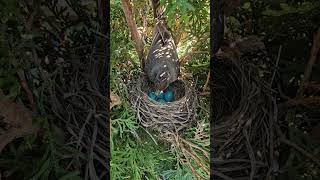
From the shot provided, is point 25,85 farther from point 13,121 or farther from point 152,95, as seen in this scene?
point 152,95

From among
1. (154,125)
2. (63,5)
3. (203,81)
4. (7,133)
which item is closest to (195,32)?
(203,81)

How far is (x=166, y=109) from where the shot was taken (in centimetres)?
85

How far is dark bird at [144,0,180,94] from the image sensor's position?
830 millimetres

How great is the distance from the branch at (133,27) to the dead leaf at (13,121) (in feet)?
1.16

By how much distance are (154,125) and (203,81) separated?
0.49ft

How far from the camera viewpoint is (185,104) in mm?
→ 839

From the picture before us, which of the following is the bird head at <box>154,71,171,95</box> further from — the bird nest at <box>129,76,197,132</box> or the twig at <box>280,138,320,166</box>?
the twig at <box>280,138,320,166</box>

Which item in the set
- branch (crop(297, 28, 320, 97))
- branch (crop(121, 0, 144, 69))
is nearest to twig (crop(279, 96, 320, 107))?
branch (crop(297, 28, 320, 97))

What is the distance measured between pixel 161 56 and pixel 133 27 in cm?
9

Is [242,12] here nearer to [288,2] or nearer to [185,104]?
[288,2]

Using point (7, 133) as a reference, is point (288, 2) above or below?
above

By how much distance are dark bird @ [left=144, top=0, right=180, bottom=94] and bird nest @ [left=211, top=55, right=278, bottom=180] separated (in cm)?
18

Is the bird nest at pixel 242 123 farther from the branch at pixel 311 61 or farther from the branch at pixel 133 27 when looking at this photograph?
the branch at pixel 133 27

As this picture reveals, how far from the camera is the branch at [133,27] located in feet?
2.62
